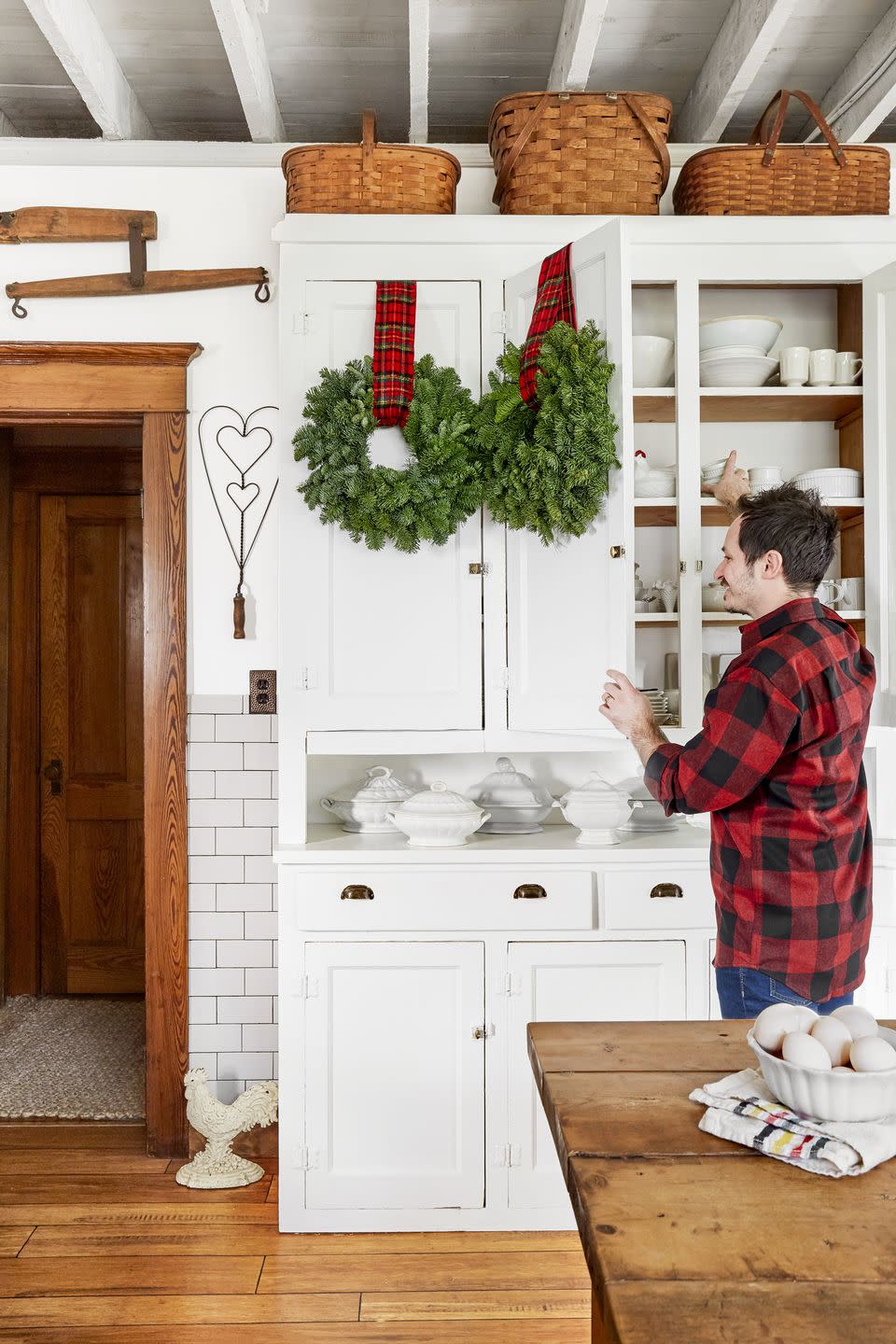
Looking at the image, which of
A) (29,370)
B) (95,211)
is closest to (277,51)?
(95,211)

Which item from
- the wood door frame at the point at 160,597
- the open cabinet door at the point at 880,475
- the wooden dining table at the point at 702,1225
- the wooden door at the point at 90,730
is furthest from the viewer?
the wooden door at the point at 90,730

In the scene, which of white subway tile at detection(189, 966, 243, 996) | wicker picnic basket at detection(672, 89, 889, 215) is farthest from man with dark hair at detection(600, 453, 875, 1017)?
white subway tile at detection(189, 966, 243, 996)

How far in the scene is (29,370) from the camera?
3.19m

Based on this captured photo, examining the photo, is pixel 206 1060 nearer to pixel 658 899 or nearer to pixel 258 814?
pixel 258 814

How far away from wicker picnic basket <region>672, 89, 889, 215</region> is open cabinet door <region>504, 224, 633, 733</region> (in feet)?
1.70

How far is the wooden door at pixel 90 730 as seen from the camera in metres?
4.77

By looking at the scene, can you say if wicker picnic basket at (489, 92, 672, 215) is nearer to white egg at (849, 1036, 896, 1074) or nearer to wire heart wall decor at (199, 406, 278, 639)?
wire heart wall decor at (199, 406, 278, 639)

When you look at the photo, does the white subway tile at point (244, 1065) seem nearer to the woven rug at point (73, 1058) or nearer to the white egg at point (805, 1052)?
the woven rug at point (73, 1058)

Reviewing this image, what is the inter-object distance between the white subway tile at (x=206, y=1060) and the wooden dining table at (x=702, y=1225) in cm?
198

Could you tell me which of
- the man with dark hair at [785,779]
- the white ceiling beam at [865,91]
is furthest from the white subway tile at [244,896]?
the white ceiling beam at [865,91]

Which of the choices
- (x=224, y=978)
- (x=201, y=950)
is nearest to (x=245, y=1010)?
(x=224, y=978)

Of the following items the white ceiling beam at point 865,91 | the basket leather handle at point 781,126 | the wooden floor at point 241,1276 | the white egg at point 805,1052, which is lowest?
the wooden floor at point 241,1276

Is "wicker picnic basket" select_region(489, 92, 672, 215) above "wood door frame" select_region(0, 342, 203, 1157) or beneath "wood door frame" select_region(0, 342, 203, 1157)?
above

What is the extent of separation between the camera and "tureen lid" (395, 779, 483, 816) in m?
2.80
